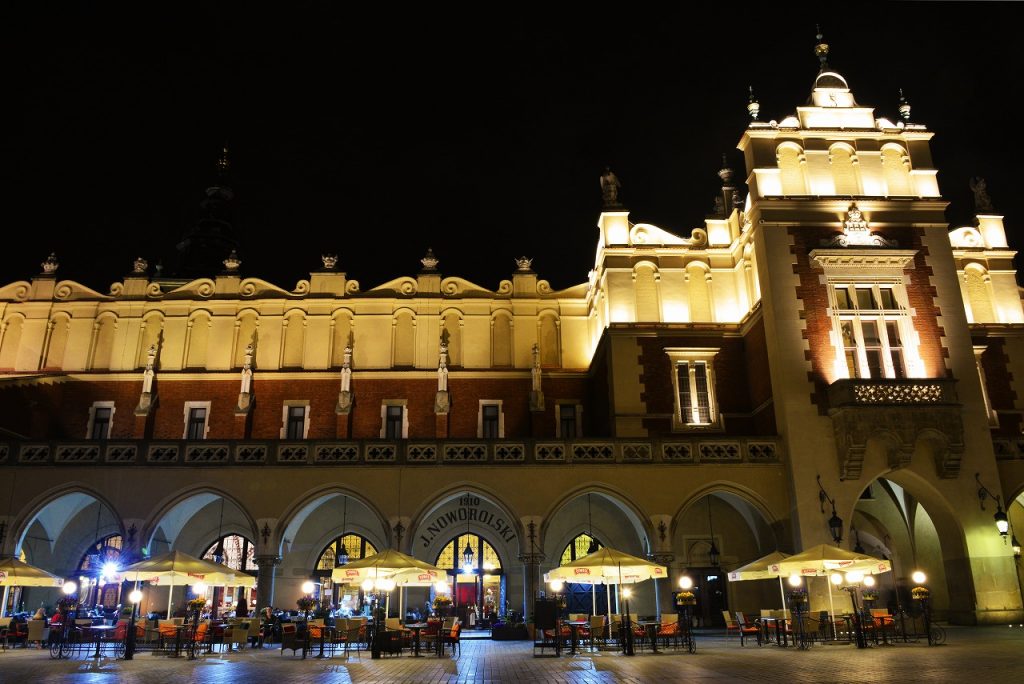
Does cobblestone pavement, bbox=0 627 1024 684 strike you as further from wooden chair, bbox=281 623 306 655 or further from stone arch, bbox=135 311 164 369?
stone arch, bbox=135 311 164 369

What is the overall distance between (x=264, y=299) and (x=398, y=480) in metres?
12.4

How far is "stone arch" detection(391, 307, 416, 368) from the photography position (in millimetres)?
35469

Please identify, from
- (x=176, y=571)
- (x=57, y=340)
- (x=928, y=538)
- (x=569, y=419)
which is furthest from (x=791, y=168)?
(x=57, y=340)

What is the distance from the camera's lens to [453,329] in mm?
36062

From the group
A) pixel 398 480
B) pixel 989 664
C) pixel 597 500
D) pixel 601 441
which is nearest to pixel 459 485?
pixel 398 480

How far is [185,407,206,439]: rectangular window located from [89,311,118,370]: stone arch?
4208mm

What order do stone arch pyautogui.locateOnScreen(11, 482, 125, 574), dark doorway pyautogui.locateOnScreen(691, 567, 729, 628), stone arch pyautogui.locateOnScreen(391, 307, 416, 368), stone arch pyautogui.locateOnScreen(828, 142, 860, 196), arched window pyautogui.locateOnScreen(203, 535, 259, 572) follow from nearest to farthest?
1. stone arch pyautogui.locateOnScreen(11, 482, 125, 574)
2. dark doorway pyautogui.locateOnScreen(691, 567, 729, 628)
3. stone arch pyautogui.locateOnScreen(828, 142, 860, 196)
4. arched window pyautogui.locateOnScreen(203, 535, 259, 572)
5. stone arch pyautogui.locateOnScreen(391, 307, 416, 368)

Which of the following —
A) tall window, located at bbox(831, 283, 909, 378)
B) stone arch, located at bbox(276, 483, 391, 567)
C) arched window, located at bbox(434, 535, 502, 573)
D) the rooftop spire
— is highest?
the rooftop spire

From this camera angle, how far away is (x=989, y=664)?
51.8 feet

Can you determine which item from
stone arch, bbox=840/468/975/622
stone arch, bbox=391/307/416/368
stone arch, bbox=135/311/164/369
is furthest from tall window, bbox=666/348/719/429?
stone arch, bbox=135/311/164/369

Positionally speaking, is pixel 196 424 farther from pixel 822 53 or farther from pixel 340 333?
pixel 822 53

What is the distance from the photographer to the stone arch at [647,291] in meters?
32.5

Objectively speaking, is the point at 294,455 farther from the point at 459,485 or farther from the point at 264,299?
the point at 264,299

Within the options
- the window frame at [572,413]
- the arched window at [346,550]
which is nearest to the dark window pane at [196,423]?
the arched window at [346,550]
